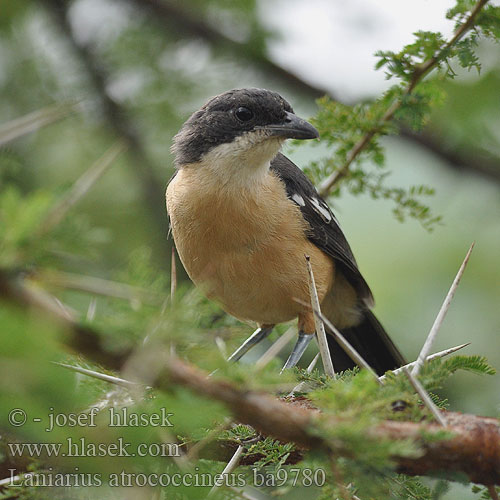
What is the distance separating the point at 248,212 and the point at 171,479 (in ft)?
10.4

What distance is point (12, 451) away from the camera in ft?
8.33

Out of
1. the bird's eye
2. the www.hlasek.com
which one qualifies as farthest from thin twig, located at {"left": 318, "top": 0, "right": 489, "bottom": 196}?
the www.hlasek.com

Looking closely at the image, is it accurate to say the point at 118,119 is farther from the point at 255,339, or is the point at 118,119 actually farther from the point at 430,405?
the point at 430,405

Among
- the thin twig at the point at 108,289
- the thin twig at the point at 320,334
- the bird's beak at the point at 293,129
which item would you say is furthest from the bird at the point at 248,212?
the thin twig at the point at 108,289

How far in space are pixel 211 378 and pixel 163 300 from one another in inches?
10.5

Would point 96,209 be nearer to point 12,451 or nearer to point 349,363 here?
point 349,363

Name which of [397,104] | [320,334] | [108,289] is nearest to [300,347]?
[397,104]

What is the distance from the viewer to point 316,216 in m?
5.63

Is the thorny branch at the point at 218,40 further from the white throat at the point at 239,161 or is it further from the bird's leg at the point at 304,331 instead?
the bird's leg at the point at 304,331

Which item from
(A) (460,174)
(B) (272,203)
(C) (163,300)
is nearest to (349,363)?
(B) (272,203)

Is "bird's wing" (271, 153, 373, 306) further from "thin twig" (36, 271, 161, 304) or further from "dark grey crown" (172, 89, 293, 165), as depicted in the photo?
"thin twig" (36, 271, 161, 304)

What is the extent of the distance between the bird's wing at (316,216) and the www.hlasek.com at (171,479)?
2.69 m

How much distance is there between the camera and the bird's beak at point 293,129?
4.77 m

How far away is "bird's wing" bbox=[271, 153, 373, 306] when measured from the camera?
553cm
